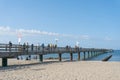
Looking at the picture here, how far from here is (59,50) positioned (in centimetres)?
3903

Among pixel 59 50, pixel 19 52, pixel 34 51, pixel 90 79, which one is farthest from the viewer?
pixel 59 50

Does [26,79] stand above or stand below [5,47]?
below

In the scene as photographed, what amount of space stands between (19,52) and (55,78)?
11.5 metres

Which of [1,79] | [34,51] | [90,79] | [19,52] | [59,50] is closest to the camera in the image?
[1,79]

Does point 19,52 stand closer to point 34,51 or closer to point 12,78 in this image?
point 34,51

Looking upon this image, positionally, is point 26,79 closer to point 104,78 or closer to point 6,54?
point 104,78

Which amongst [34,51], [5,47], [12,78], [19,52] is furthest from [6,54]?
[12,78]

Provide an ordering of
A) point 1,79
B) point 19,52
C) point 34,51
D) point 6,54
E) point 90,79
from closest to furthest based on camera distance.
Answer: point 1,79, point 90,79, point 6,54, point 19,52, point 34,51

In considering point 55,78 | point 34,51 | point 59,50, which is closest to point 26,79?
point 55,78

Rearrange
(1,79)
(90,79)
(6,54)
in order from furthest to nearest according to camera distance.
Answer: (6,54) < (90,79) < (1,79)

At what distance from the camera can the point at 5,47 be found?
23.6 metres

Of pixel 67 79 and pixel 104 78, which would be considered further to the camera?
pixel 104 78

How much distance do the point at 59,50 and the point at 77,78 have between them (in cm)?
2452

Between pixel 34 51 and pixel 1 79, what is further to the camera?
pixel 34 51
